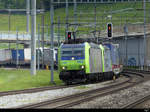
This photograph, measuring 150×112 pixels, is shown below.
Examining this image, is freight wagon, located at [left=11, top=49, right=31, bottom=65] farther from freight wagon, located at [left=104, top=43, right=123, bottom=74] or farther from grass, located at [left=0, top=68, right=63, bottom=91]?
freight wagon, located at [left=104, top=43, right=123, bottom=74]

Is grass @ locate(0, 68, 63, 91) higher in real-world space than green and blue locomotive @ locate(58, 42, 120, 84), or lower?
lower

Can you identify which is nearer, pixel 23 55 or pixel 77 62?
pixel 77 62

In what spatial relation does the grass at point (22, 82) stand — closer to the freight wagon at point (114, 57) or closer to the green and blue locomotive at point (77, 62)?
the green and blue locomotive at point (77, 62)

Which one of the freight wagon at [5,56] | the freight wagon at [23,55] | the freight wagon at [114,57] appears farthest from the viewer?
the freight wagon at [5,56]

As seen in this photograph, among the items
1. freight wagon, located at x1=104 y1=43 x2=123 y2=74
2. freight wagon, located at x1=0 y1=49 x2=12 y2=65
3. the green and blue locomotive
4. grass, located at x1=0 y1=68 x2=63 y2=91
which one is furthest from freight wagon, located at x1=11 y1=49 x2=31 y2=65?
the green and blue locomotive

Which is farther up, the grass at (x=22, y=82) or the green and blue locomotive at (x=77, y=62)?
the green and blue locomotive at (x=77, y=62)

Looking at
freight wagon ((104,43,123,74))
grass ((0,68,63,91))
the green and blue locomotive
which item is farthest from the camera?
freight wagon ((104,43,123,74))

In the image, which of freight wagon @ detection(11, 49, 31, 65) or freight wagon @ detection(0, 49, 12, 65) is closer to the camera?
freight wagon @ detection(11, 49, 31, 65)

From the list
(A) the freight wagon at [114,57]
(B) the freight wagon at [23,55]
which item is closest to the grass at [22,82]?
(A) the freight wagon at [114,57]

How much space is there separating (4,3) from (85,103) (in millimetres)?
111080

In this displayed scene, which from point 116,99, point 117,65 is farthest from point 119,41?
point 116,99

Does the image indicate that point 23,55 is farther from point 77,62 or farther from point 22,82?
point 77,62

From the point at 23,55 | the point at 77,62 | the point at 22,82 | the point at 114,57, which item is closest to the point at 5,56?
the point at 23,55

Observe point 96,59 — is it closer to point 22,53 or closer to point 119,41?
point 22,53
